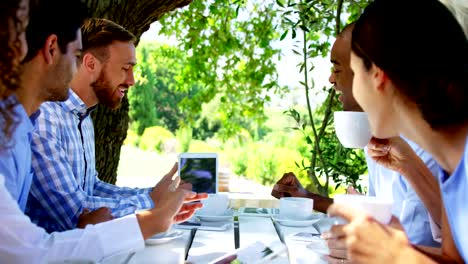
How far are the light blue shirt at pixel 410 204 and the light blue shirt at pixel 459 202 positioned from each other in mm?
614

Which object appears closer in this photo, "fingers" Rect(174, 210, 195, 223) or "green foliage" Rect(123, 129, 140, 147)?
"fingers" Rect(174, 210, 195, 223)

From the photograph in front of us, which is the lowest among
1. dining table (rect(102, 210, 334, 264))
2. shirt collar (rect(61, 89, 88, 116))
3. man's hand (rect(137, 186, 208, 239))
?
dining table (rect(102, 210, 334, 264))

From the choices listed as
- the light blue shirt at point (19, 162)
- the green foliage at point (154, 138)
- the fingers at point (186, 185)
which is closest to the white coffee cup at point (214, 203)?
the fingers at point (186, 185)

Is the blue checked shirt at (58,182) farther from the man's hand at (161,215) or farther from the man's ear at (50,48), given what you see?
the man's ear at (50,48)

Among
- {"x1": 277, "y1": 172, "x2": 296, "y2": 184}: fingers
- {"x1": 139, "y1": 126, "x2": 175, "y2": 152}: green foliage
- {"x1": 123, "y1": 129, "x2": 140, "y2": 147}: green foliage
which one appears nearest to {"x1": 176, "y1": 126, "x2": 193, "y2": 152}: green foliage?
{"x1": 139, "y1": 126, "x2": 175, "y2": 152}: green foliage

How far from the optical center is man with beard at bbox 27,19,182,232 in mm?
2047

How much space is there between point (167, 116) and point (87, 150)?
18.6m

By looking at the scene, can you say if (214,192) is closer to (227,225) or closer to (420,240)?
(227,225)

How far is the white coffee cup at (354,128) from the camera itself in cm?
192

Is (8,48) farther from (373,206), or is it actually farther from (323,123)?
(323,123)

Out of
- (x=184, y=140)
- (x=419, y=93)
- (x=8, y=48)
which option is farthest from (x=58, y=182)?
(x=184, y=140)

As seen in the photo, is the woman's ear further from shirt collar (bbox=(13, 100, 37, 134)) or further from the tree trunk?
shirt collar (bbox=(13, 100, 37, 134))

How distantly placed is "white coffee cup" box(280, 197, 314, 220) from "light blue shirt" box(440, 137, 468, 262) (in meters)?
0.97

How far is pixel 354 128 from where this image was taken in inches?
76.0
